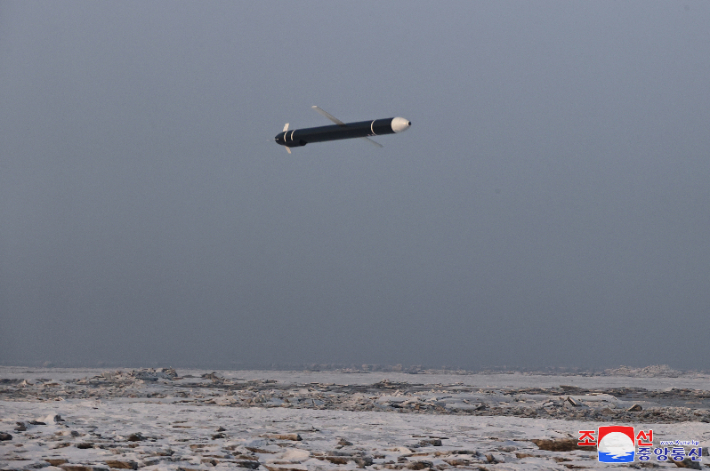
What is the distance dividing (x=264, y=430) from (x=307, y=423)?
1568 mm

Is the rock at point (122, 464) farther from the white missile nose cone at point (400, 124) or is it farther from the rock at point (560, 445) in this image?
the white missile nose cone at point (400, 124)

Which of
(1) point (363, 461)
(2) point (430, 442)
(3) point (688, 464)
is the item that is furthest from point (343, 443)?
(3) point (688, 464)

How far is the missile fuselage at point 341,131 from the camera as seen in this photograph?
64.6 feet

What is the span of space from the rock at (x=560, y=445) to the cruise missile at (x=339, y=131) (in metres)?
12.6

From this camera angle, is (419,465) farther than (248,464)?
Yes

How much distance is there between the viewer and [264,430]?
11.0 meters

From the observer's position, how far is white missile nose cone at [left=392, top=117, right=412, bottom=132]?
19.5 meters

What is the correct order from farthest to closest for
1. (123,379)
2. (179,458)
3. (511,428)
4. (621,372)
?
(621,372) < (123,379) < (511,428) < (179,458)

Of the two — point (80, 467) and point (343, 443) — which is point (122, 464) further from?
point (343, 443)

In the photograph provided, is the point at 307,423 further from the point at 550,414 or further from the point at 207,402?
the point at 550,414

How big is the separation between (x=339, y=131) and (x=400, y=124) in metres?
2.84

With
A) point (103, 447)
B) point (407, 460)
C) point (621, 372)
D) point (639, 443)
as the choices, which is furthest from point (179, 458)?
point (621, 372)

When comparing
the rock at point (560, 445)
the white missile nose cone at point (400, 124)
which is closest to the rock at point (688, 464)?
the rock at point (560, 445)

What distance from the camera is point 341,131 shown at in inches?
832
